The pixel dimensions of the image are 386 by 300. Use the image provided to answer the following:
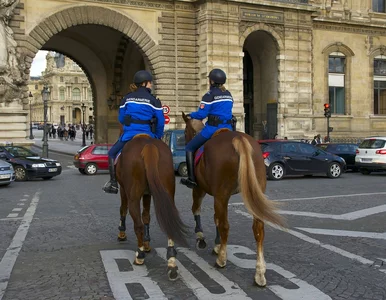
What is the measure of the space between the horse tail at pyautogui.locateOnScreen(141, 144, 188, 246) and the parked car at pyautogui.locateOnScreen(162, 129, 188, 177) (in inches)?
576

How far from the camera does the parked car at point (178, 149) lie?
70.7 feet

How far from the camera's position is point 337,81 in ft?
126

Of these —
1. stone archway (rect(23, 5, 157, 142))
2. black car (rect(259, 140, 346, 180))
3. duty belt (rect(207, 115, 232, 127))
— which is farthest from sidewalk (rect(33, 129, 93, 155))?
duty belt (rect(207, 115, 232, 127))

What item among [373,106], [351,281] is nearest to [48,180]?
[351,281]

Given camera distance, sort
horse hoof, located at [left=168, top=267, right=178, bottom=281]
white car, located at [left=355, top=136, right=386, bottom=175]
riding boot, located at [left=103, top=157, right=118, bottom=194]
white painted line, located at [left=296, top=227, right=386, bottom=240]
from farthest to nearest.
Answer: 1. white car, located at [left=355, top=136, right=386, bottom=175]
2. white painted line, located at [left=296, top=227, right=386, bottom=240]
3. riding boot, located at [left=103, top=157, right=118, bottom=194]
4. horse hoof, located at [left=168, top=267, right=178, bottom=281]

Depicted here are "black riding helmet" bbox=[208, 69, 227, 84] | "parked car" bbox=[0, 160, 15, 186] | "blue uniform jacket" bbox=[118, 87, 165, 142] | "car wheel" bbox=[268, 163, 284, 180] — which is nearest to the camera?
"blue uniform jacket" bbox=[118, 87, 165, 142]

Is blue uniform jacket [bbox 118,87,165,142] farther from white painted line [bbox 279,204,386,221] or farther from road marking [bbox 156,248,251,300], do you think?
white painted line [bbox 279,204,386,221]

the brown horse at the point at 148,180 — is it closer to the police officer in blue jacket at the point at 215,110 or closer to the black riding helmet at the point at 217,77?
the police officer in blue jacket at the point at 215,110

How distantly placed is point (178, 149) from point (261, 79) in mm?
16277

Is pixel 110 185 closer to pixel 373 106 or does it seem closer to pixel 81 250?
pixel 81 250

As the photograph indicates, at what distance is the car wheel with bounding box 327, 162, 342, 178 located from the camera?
2128cm

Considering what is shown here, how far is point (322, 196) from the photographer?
47.3 feet

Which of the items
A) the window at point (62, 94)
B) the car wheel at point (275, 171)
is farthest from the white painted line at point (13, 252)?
the window at point (62, 94)

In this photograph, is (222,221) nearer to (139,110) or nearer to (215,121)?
(215,121)
